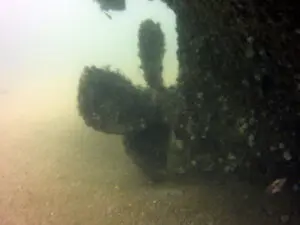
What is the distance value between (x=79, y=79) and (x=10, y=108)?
0.39m

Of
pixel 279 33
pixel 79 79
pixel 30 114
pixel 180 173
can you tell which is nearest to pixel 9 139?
pixel 30 114

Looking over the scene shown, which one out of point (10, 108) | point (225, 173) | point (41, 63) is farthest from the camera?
point (41, 63)

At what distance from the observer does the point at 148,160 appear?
1194 mm

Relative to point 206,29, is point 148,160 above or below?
below

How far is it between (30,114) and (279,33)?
1086 millimetres

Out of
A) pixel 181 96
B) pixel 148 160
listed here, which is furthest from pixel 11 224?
pixel 181 96

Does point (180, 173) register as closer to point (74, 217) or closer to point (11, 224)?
point (74, 217)

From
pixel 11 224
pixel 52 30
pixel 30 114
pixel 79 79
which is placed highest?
pixel 52 30

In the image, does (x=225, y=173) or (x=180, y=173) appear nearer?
(x=225, y=173)

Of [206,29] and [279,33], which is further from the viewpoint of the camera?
[206,29]

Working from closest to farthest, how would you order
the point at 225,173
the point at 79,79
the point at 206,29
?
the point at 206,29, the point at 225,173, the point at 79,79

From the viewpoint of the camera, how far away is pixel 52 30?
1.94m

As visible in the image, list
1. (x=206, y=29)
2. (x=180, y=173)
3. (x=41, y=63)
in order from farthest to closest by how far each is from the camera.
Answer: (x=41, y=63) < (x=180, y=173) < (x=206, y=29)

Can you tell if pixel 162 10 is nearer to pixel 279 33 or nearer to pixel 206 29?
pixel 206 29
